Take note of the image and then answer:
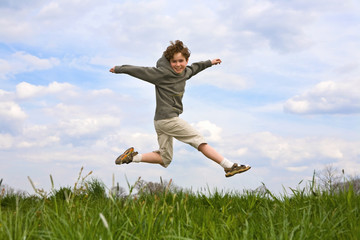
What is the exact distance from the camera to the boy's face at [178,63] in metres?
7.36

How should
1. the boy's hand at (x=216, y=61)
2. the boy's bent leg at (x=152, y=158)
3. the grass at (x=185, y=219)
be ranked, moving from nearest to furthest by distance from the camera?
the grass at (x=185, y=219) → the boy's bent leg at (x=152, y=158) → the boy's hand at (x=216, y=61)

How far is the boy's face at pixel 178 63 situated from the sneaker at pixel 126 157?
6.11ft

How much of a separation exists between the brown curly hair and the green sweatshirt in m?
0.17

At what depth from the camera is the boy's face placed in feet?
24.1

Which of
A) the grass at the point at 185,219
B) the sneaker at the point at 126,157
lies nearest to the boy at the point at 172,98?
the sneaker at the point at 126,157

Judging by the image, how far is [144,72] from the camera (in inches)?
288

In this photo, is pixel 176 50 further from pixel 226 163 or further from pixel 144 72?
pixel 226 163

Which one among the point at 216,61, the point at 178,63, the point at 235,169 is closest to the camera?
the point at 235,169

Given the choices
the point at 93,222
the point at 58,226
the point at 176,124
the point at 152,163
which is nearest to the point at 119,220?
the point at 93,222

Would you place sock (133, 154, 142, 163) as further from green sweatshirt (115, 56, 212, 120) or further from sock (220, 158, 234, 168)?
sock (220, 158, 234, 168)

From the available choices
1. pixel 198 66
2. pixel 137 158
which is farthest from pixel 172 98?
pixel 137 158

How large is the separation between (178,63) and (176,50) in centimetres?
25

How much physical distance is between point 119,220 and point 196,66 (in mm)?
5136

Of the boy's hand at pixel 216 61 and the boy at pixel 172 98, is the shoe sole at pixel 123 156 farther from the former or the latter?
the boy's hand at pixel 216 61
